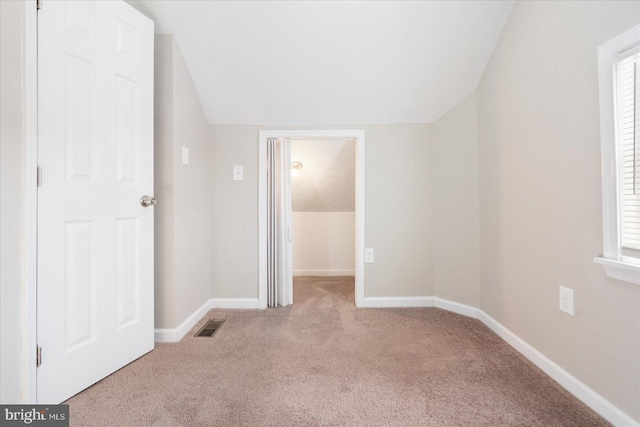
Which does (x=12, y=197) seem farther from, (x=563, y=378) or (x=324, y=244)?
(x=324, y=244)

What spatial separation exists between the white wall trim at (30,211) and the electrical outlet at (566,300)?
2.42 meters

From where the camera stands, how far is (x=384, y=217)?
2.62m

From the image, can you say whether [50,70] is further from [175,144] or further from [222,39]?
[222,39]

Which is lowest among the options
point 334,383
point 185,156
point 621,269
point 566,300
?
point 334,383

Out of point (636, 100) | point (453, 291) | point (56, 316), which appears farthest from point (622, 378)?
point (56, 316)

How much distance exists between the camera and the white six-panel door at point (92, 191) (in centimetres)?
128

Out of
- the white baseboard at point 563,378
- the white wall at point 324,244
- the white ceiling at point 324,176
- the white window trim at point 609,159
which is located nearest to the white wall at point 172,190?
the white ceiling at point 324,176

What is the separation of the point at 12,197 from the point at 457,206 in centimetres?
269

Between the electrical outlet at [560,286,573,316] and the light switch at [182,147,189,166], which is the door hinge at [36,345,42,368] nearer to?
the light switch at [182,147,189,166]

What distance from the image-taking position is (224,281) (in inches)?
102

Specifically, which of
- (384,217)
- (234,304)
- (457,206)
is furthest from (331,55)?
(234,304)

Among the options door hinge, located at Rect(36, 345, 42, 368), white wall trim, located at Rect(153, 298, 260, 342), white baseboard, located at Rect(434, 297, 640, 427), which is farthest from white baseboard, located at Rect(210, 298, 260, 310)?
white baseboard, located at Rect(434, 297, 640, 427)

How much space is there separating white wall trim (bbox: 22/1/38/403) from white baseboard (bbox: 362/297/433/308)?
2.13m

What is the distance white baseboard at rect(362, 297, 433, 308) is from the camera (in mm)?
2605
